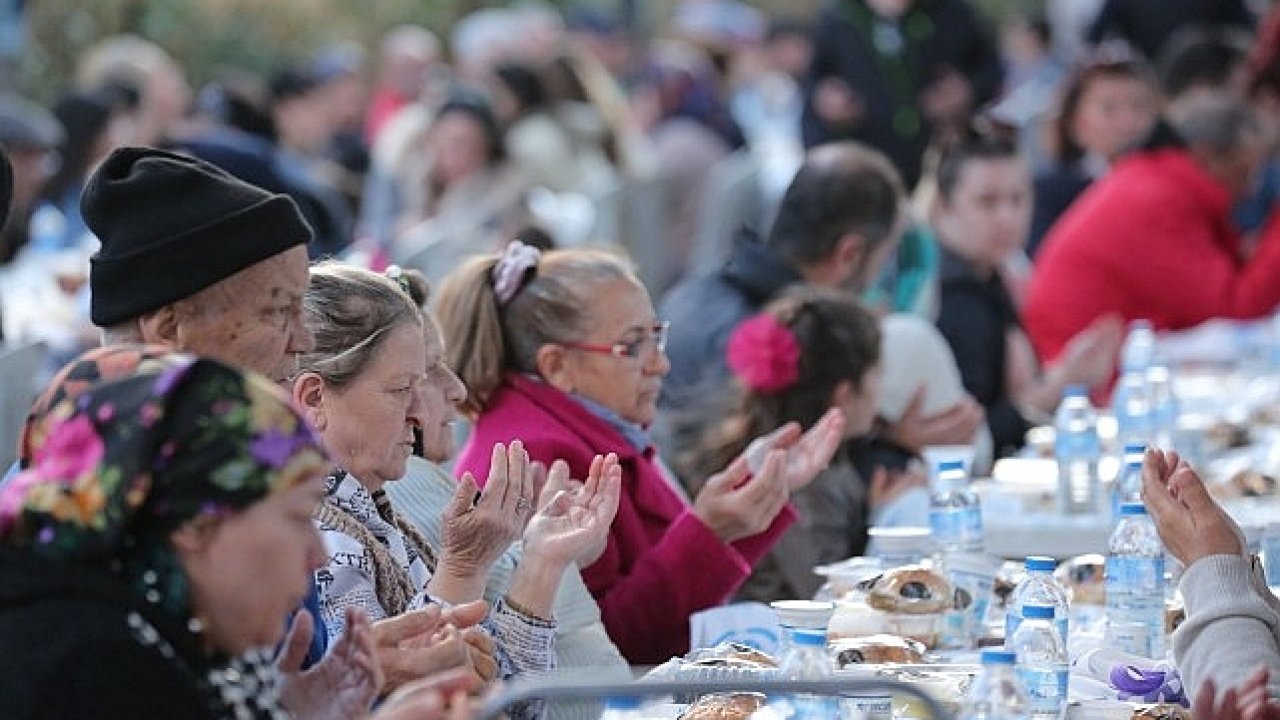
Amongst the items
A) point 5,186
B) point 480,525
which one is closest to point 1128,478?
point 480,525

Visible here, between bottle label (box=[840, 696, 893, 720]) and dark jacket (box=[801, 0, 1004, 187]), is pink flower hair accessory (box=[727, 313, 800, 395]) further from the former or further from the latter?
dark jacket (box=[801, 0, 1004, 187])

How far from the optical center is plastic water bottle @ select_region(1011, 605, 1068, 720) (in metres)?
3.50

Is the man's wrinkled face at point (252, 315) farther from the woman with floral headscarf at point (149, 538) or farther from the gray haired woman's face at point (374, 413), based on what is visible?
the gray haired woman's face at point (374, 413)

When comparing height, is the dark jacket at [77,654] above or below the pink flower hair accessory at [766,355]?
above

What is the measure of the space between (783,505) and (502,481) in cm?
129

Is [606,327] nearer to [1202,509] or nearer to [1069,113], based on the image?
[1202,509]

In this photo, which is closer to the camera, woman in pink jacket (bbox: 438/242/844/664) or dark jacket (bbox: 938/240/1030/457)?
woman in pink jacket (bbox: 438/242/844/664)

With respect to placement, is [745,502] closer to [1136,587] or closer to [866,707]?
[1136,587]

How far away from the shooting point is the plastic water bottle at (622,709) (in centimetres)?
334

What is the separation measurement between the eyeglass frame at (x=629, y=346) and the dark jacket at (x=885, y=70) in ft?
22.9

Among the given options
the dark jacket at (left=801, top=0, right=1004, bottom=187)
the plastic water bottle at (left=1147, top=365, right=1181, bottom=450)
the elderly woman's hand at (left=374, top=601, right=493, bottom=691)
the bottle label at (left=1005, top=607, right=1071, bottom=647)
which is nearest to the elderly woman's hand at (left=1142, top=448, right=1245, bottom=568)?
the bottle label at (left=1005, top=607, right=1071, bottom=647)

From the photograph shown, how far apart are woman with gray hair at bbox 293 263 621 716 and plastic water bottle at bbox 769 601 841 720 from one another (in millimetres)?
458

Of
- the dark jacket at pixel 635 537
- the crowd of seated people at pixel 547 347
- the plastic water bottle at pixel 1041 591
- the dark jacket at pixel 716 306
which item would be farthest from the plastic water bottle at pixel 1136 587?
the dark jacket at pixel 716 306

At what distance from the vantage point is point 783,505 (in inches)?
189
